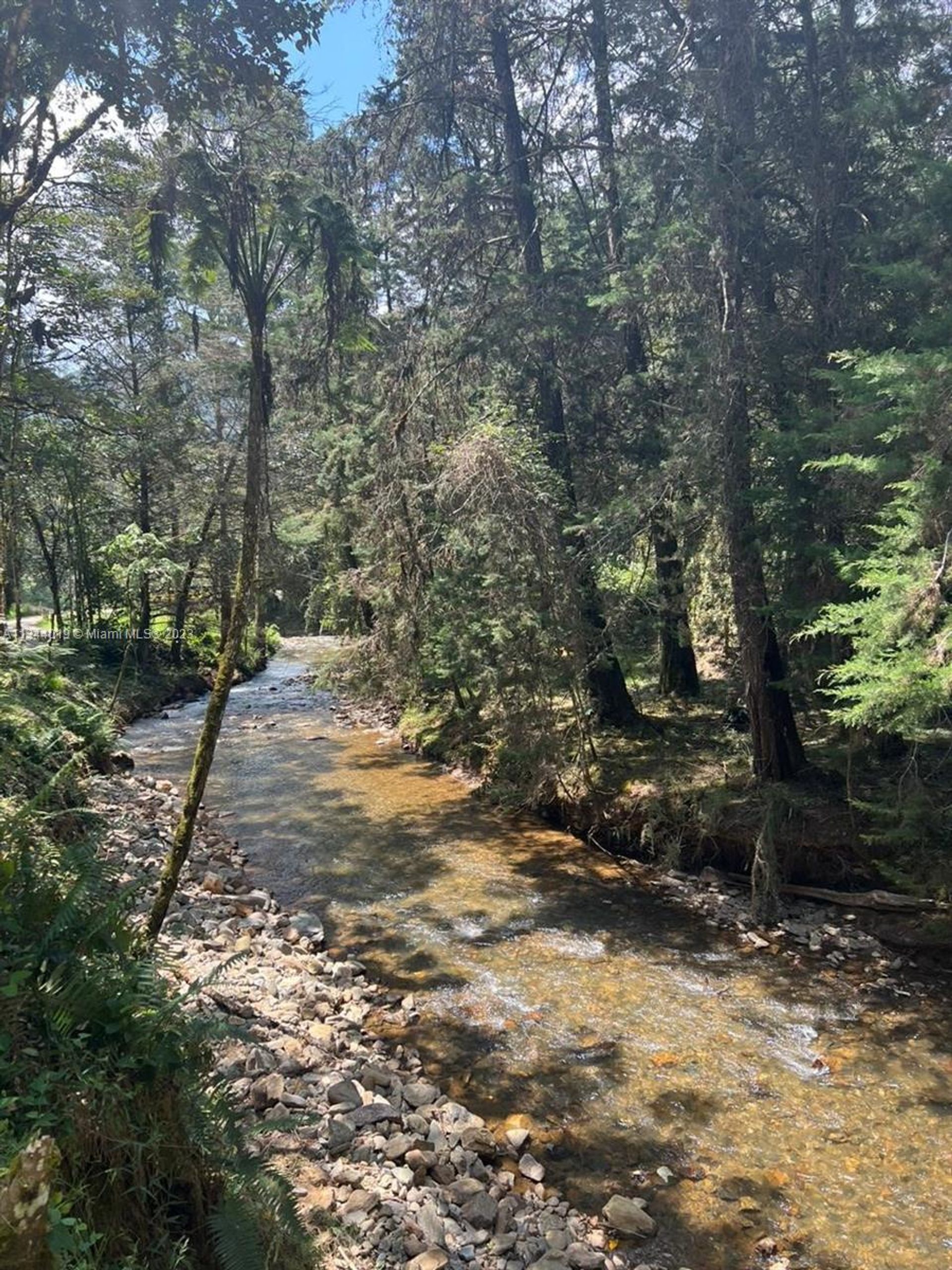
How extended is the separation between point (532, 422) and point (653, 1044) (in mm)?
7776

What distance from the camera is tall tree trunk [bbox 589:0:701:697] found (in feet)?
30.2

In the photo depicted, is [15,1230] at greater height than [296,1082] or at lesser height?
greater

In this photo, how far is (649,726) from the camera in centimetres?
1103

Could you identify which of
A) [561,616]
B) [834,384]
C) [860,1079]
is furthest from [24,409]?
[860,1079]

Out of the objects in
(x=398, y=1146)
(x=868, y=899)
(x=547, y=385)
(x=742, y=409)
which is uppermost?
(x=547, y=385)

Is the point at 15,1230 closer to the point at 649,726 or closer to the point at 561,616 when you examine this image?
the point at 561,616

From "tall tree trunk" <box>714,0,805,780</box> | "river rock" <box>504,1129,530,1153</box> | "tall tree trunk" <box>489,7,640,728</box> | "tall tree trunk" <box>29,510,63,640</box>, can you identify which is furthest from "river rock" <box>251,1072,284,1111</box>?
"tall tree trunk" <box>29,510,63,640</box>

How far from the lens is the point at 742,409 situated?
7.70 metres

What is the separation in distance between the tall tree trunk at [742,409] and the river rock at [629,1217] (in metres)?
5.04

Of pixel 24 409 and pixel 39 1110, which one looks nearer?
pixel 39 1110

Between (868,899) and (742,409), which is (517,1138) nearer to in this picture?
(868,899)

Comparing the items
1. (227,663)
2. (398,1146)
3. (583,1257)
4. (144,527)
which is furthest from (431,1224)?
(144,527)

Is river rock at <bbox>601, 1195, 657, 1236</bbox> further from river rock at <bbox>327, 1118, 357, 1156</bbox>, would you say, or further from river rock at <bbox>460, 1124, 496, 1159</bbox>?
river rock at <bbox>327, 1118, 357, 1156</bbox>

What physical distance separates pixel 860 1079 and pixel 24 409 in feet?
42.4
